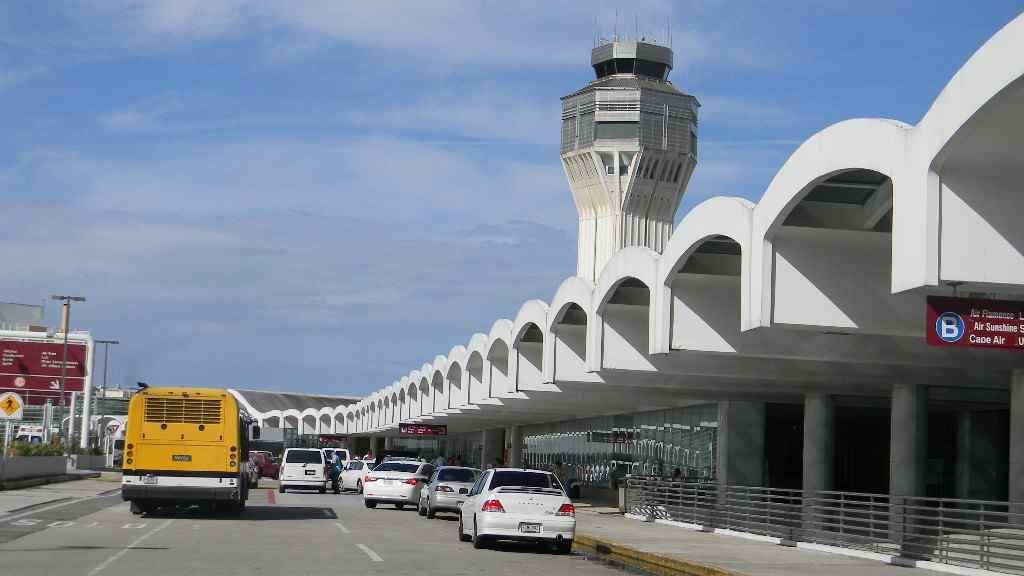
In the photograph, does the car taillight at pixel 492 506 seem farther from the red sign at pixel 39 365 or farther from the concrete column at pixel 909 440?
the red sign at pixel 39 365

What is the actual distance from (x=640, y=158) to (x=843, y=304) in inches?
4829

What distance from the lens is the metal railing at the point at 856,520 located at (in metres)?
19.0

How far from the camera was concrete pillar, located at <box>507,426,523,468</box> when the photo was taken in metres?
70.1

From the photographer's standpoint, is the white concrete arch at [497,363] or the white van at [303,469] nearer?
the white concrete arch at [497,363]

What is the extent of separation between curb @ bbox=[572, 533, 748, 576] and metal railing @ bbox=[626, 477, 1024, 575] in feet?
10.8

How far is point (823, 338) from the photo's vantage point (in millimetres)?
25562

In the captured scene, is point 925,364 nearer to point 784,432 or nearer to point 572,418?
point 784,432

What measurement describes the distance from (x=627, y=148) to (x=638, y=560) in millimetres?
122187

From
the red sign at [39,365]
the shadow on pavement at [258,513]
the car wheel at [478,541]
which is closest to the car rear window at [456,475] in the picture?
the shadow on pavement at [258,513]

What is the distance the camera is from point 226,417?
29141 mm

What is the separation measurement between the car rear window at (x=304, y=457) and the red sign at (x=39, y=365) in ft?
111

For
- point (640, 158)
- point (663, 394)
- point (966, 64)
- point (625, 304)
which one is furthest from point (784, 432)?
point (640, 158)

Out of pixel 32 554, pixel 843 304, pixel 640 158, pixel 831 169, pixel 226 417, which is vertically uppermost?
pixel 640 158

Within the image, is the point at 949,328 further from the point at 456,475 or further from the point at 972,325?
the point at 456,475
